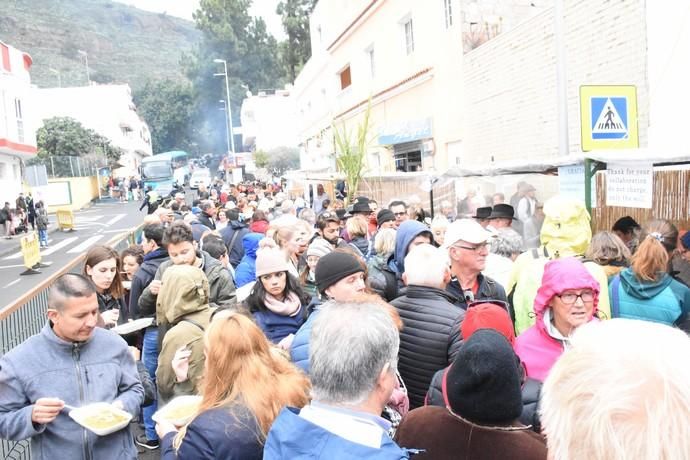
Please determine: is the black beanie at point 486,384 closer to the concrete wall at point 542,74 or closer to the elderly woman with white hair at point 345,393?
the elderly woman with white hair at point 345,393

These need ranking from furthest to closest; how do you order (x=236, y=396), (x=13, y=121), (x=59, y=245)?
1. (x=13, y=121)
2. (x=59, y=245)
3. (x=236, y=396)

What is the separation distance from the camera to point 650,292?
13.8ft

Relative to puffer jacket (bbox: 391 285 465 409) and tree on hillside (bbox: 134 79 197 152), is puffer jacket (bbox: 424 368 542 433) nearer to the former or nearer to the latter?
puffer jacket (bbox: 391 285 465 409)

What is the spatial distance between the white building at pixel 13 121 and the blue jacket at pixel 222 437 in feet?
105

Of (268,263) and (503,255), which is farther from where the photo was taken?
(503,255)

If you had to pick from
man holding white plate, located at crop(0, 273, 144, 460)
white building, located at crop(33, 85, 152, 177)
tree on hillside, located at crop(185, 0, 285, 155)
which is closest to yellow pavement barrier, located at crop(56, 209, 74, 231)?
man holding white plate, located at crop(0, 273, 144, 460)

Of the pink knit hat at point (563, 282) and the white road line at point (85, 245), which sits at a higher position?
the pink knit hat at point (563, 282)

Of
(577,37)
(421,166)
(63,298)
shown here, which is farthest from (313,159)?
(63,298)

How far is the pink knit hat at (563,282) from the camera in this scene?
3.45 m

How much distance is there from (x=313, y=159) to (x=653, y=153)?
1335 inches

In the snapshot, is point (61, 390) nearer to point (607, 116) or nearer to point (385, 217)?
point (385, 217)

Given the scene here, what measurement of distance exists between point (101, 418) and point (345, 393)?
152cm

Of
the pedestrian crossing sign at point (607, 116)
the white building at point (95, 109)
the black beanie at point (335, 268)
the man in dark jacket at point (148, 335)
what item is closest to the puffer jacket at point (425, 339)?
the black beanie at point (335, 268)

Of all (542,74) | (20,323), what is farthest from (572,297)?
(542,74)
